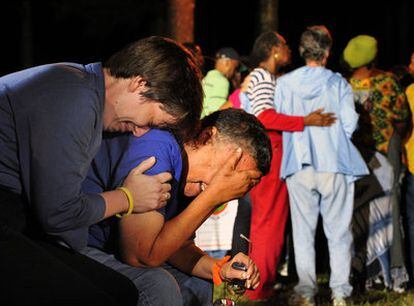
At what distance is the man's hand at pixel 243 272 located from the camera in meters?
3.62

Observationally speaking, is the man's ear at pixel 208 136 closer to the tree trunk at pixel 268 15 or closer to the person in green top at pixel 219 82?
the person in green top at pixel 219 82

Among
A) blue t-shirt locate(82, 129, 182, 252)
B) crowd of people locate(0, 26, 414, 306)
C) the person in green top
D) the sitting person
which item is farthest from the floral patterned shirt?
blue t-shirt locate(82, 129, 182, 252)

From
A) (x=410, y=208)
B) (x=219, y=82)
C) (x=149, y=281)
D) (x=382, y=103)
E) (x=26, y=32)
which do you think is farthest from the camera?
(x=26, y=32)

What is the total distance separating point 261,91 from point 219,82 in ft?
3.70

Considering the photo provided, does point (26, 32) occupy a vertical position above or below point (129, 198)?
below

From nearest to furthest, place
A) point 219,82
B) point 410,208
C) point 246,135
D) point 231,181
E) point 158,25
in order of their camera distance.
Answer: point 231,181 < point 246,135 < point 410,208 < point 219,82 < point 158,25

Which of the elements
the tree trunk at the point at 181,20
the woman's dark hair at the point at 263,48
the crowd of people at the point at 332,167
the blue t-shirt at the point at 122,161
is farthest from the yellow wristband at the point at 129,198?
the tree trunk at the point at 181,20

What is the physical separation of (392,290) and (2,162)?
4282mm

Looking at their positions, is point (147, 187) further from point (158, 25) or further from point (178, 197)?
point (158, 25)

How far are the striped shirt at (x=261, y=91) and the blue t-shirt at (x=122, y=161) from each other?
2.59 metres

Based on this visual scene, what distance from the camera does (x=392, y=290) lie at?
6.50 metres

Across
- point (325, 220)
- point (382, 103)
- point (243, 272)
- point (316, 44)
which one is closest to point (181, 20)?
point (316, 44)

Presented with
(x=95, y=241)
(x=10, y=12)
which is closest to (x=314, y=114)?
(x=95, y=241)

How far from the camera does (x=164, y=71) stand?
323 cm
